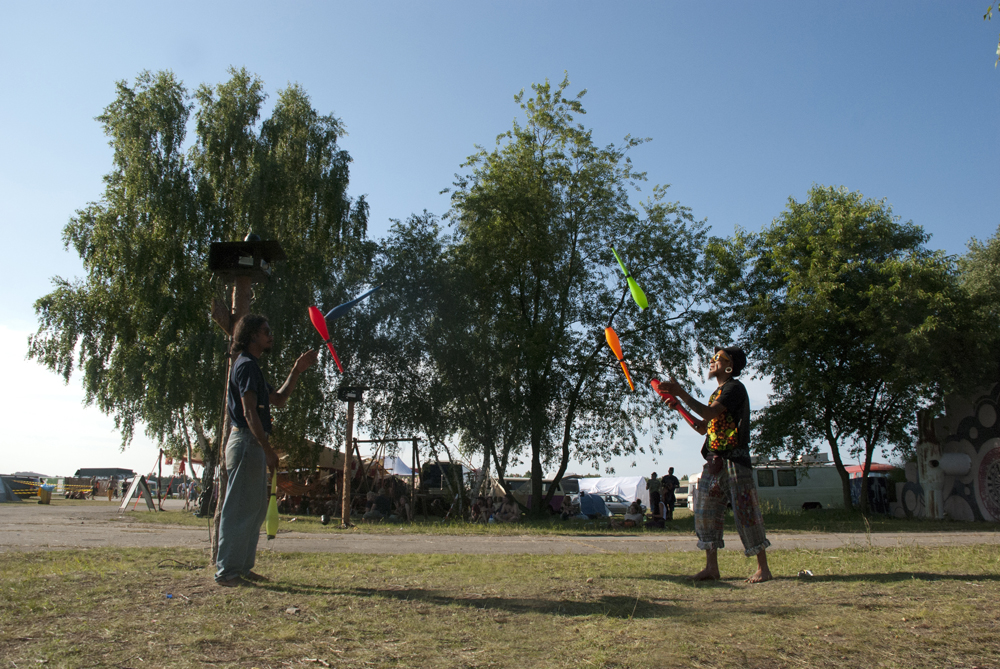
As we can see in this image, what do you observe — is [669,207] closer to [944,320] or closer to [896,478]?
[944,320]

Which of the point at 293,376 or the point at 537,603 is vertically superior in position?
the point at 293,376

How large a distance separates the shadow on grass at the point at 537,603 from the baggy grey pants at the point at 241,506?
28 centimetres

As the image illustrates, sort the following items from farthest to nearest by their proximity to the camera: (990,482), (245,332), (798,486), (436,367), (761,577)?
(798,486)
(436,367)
(990,482)
(761,577)
(245,332)

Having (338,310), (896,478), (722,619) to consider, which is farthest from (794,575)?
(896,478)

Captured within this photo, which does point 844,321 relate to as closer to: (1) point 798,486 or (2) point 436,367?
(1) point 798,486

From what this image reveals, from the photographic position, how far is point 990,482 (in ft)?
61.6

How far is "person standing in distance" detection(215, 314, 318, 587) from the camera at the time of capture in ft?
15.6

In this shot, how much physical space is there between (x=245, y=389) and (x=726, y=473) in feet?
12.7

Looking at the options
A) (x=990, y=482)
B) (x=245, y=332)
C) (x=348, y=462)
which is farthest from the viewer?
(x=990, y=482)

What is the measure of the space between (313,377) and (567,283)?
924 centimetres

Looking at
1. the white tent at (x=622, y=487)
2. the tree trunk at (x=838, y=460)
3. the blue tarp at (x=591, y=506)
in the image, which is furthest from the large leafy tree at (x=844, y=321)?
the white tent at (x=622, y=487)

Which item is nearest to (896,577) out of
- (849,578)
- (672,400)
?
(849,578)

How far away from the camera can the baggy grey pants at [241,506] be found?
4.75 metres

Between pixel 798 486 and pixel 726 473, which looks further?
pixel 798 486
